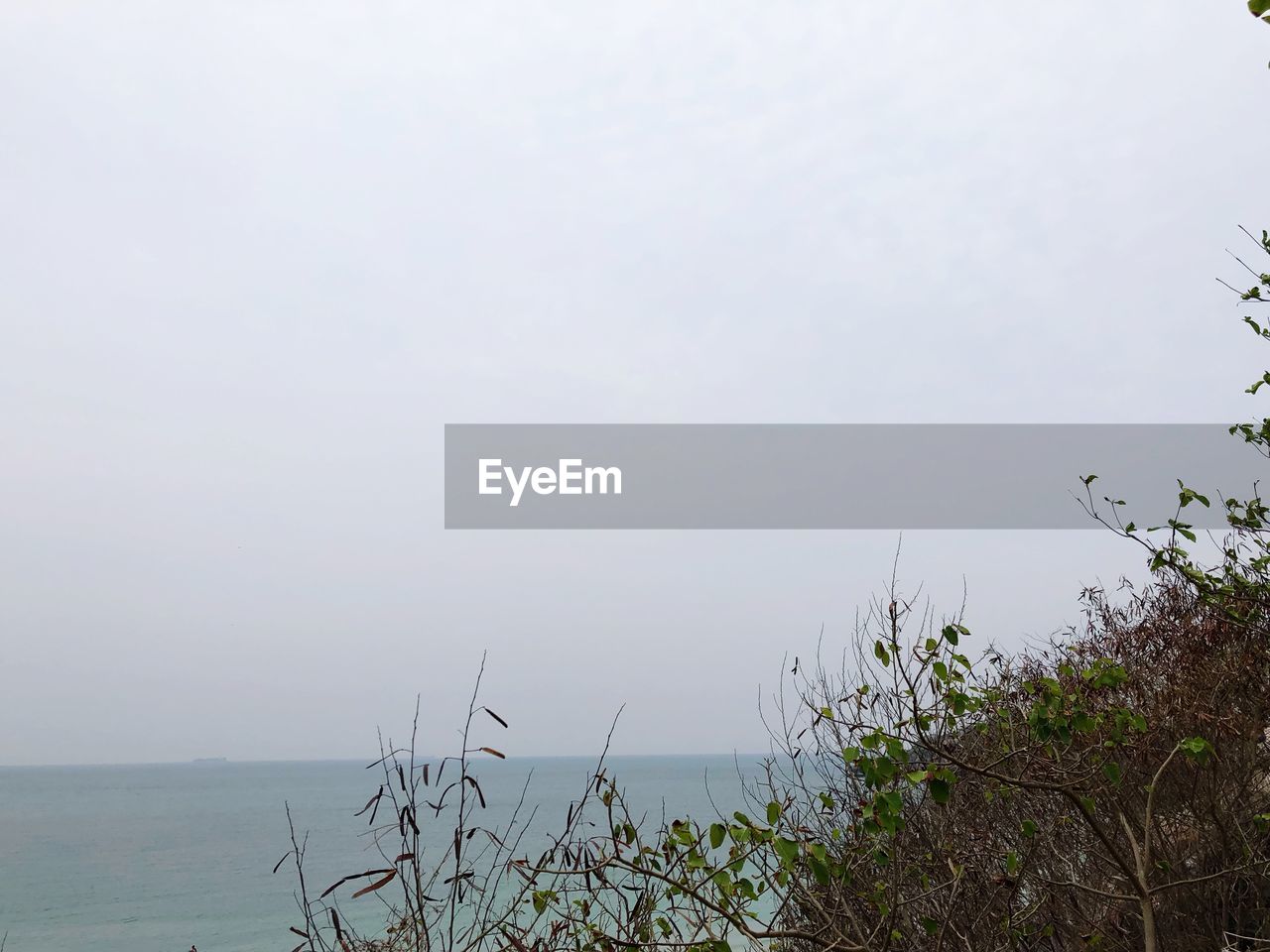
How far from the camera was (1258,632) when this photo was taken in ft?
16.8

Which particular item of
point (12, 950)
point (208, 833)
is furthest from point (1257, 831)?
point (208, 833)

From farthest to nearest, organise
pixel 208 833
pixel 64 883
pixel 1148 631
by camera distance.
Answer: pixel 208 833
pixel 64 883
pixel 1148 631

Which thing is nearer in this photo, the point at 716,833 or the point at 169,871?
the point at 716,833

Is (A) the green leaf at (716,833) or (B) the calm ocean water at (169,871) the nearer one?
(A) the green leaf at (716,833)

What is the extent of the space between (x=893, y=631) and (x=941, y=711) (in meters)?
1.34

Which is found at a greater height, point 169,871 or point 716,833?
point 716,833

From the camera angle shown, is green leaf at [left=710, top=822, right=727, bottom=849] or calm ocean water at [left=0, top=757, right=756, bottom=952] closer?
green leaf at [left=710, top=822, right=727, bottom=849]

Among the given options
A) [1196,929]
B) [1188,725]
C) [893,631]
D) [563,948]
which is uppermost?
[893,631]

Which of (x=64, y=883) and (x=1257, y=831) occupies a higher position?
(x=1257, y=831)

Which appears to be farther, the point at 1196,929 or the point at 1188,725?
the point at 1188,725

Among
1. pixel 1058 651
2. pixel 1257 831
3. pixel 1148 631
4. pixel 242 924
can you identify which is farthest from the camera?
pixel 242 924

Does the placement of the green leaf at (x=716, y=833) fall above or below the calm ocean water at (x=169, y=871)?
above

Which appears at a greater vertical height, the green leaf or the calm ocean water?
the green leaf

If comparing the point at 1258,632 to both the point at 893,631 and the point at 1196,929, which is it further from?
the point at 893,631
